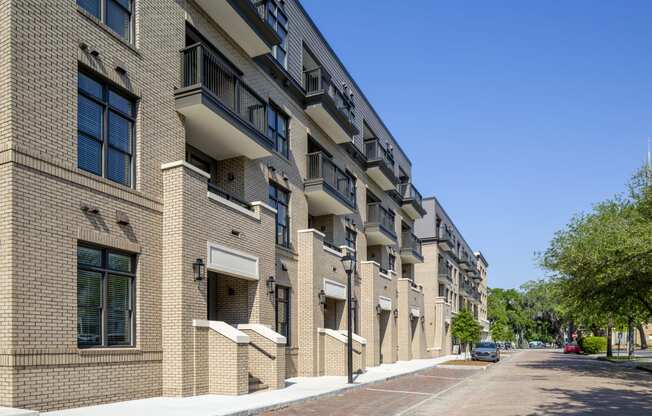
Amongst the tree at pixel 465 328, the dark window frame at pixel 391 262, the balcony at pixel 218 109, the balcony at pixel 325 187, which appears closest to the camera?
the balcony at pixel 218 109

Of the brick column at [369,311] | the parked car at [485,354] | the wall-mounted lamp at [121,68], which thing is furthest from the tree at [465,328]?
the wall-mounted lamp at [121,68]

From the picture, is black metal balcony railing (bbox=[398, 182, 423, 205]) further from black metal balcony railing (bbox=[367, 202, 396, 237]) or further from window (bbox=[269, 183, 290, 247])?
window (bbox=[269, 183, 290, 247])

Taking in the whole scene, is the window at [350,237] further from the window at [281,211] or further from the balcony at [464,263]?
the balcony at [464,263]

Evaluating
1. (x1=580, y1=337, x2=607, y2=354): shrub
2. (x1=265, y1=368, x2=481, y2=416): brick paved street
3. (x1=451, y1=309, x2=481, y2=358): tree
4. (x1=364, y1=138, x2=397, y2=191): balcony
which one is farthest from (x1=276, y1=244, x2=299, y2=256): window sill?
(x1=580, y1=337, x2=607, y2=354): shrub

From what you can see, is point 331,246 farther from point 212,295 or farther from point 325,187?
point 212,295

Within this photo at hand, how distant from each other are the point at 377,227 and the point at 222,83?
51.6ft

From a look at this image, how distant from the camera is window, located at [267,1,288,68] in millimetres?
21770

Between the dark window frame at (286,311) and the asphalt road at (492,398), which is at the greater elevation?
the dark window frame at (286,311)

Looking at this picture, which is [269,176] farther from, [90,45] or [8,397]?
[8,397]

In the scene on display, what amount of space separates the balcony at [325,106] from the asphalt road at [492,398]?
10.8 metres

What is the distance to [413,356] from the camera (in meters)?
40.2

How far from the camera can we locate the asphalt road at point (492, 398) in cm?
→ 1352

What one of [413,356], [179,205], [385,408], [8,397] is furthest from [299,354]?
[413,356]

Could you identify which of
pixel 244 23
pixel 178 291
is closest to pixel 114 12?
pixel 244 23
